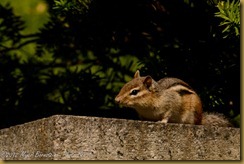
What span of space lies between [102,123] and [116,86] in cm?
240

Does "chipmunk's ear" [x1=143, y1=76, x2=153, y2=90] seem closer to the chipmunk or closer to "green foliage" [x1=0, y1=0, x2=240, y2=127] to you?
the chipmunk

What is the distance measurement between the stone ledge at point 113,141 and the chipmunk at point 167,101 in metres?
0.69

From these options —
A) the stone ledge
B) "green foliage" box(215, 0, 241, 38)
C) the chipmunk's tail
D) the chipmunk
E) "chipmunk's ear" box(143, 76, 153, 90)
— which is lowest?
the stone ledge

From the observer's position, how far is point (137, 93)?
5.10 metres

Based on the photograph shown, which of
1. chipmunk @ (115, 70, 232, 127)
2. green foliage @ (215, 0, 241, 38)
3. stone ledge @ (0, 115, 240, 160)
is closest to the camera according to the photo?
stone ledge @ (0, 115, 240, 160)

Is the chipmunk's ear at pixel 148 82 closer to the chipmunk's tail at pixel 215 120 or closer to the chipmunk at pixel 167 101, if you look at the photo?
the chipmunk at pixel 167 101

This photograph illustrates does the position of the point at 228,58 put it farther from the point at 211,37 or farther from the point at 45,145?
the point at 45,145

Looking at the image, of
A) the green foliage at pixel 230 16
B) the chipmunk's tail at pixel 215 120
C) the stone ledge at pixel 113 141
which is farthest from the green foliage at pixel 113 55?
the stone ledge at pixel 113 141

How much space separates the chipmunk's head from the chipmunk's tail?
1.26ft

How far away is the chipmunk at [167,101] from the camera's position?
4.89 metres

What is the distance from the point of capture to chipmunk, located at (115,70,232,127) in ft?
16.1

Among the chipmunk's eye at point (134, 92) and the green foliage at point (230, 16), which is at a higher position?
the green foliage at point (230, 16)

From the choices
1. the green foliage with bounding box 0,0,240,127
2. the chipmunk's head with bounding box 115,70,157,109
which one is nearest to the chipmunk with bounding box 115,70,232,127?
the chipmunk's head with bounding box 115,70,157,109

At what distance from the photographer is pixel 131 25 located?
539 centimetres
